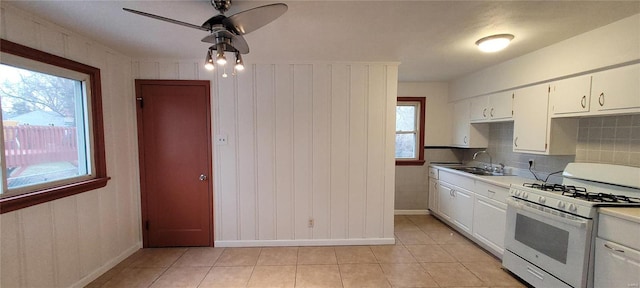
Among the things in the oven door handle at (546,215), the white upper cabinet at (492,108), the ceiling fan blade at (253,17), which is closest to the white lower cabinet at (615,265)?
the oven door handle at (546,215)

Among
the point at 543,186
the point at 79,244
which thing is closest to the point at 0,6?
the point at 79,244

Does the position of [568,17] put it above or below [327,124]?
above

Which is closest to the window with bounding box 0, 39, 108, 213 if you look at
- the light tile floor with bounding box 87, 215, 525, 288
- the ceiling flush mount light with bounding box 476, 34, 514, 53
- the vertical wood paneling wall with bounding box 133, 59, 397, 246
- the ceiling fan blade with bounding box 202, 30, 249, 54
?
the vertical wood paneling wall with bounding box 133, 59, 397, 246

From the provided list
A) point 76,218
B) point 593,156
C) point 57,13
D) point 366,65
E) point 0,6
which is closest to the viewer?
point 0,6

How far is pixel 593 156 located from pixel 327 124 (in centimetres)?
272

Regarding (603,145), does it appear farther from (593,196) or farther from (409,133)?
(409,133)

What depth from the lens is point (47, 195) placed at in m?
1.86

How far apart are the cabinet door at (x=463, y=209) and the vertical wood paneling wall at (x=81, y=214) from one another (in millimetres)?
4189

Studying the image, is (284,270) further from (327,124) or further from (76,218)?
(76,218)

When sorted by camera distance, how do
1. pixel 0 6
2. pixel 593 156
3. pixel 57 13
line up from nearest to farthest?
1. pixel 0 6
2. pixel 57 13
3. pixel 593 156

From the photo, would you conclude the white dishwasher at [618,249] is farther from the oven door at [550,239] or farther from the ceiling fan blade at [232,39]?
the ceiling fan blade at [232,39]

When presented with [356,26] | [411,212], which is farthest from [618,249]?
[411,212]

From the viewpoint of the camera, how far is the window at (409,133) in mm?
4164

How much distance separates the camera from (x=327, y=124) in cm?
297
